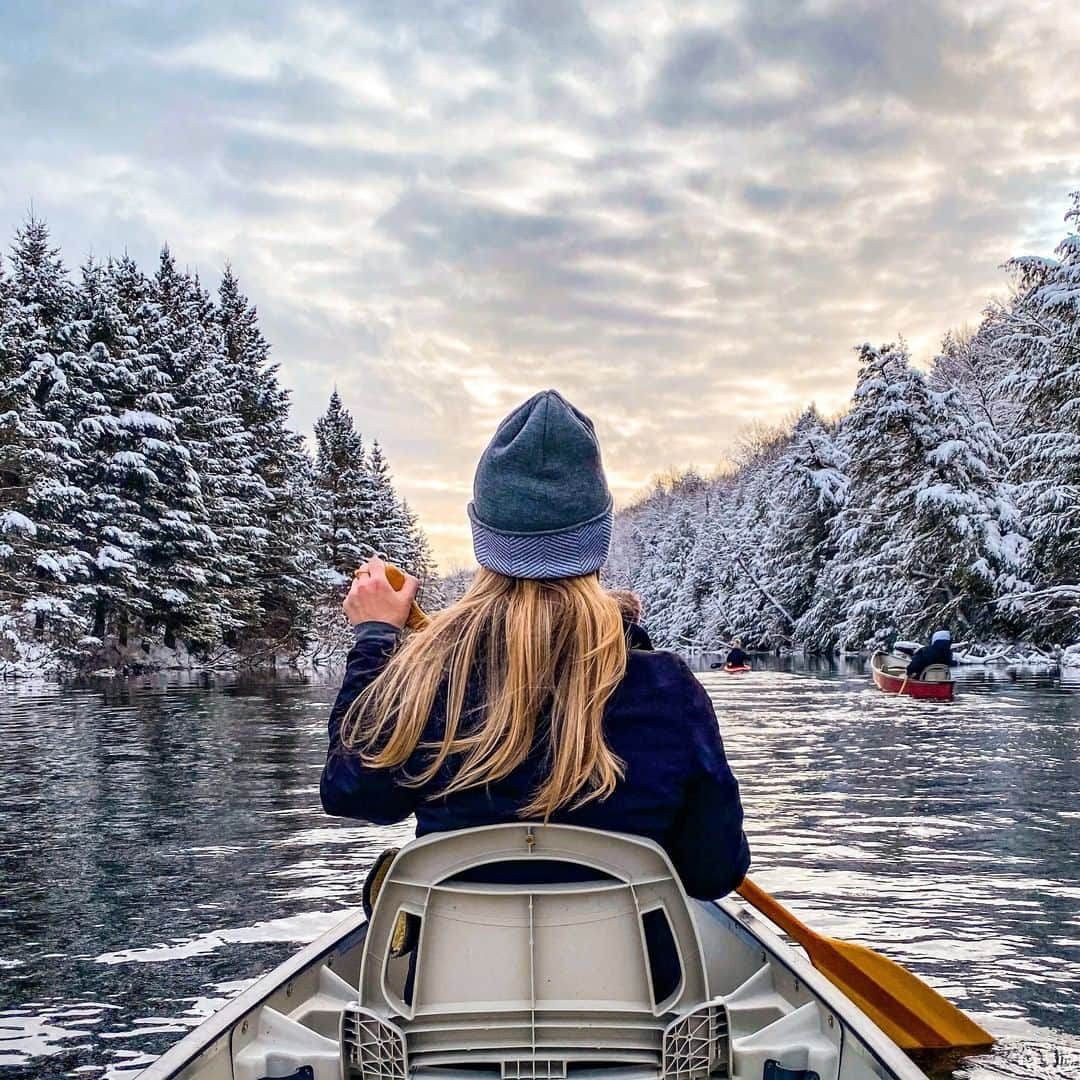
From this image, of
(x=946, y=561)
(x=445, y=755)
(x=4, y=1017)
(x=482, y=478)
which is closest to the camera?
(x=445, y=755)

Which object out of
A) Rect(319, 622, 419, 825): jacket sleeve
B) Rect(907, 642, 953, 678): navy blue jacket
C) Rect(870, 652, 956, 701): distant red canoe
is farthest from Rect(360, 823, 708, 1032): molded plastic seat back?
Rect(907, 642, 953, 678): navy blue jacket

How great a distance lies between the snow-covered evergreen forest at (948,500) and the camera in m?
28.8

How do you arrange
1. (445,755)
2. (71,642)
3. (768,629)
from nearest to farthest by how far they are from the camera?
(445,755) → (71,642) → (768,629)

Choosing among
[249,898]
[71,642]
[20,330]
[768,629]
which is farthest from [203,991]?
[768,629]

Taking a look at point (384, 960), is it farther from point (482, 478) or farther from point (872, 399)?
point (872, 399)

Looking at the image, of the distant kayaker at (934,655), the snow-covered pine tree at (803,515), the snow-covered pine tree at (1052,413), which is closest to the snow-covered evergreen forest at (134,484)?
the snow-covered pine tree at (803,515)

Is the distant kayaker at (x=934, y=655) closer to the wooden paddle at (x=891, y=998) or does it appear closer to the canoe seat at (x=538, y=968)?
the wooden paddle at (x=891, y=998)

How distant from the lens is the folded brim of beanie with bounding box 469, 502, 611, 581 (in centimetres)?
252

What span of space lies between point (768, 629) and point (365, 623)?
52.9 metres

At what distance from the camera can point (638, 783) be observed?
2398mm

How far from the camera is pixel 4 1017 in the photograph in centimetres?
503

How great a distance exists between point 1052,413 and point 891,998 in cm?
2803

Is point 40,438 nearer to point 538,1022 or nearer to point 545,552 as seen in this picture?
point 545,552

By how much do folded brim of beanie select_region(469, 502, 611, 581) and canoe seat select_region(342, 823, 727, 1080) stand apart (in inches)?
24.0
